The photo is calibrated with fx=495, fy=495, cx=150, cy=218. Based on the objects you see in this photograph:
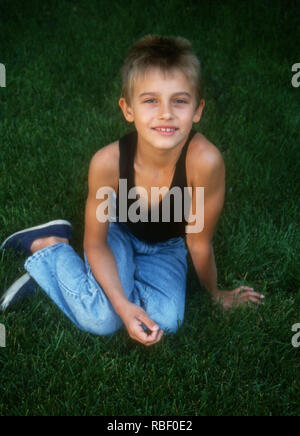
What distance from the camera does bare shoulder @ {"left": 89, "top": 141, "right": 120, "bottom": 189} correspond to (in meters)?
2.17

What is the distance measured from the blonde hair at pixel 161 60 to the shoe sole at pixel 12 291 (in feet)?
3.21

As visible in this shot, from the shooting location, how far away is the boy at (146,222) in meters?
2.02

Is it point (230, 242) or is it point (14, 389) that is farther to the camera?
point (230, 242)

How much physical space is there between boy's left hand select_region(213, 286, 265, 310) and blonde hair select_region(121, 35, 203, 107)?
930mm

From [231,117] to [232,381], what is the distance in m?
2.01

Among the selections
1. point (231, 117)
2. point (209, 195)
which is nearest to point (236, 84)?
point (231, 117)

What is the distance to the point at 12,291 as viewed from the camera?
91.7 inches

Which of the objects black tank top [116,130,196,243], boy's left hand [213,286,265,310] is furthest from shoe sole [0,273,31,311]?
boy's left hand [213,286,265,310]

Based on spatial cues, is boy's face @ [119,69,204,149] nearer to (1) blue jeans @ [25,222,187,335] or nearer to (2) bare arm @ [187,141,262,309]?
(2) bare arm @ [187,141,262,309]

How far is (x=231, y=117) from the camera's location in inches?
139

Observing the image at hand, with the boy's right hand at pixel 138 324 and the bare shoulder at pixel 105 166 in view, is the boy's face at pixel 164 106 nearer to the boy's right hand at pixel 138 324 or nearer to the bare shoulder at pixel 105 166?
the bare shoulder at pixel 105 166

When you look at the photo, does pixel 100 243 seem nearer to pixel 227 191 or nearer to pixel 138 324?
pixel 138 324

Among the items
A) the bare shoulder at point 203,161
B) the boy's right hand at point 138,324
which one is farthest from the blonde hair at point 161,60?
the boy's right hand at point 138,324
